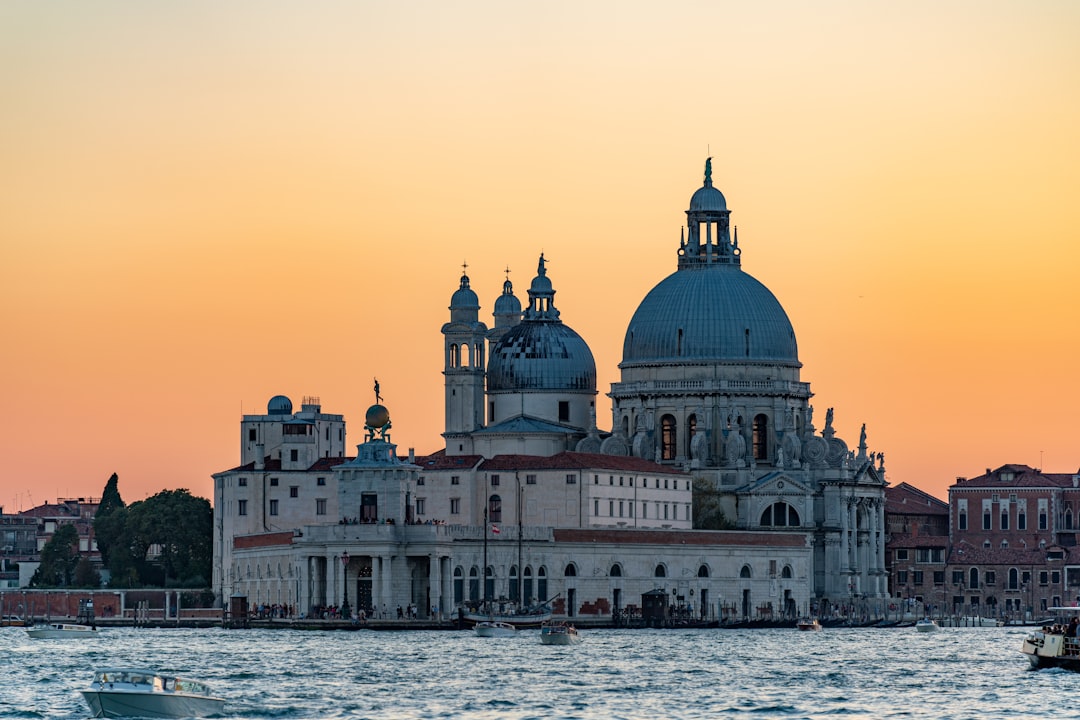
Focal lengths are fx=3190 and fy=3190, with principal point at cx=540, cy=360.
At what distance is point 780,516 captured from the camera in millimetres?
147625

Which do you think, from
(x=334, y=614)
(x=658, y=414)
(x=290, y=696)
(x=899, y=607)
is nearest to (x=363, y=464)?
(x=334, y=614)

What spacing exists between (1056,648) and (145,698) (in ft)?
102

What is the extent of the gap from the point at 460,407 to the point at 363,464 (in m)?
22.7

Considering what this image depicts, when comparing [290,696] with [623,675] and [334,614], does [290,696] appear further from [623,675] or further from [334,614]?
[334,614]

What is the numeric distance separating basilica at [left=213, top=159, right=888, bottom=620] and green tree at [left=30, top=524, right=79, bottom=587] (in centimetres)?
1537

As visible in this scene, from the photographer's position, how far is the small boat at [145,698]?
75.1 m

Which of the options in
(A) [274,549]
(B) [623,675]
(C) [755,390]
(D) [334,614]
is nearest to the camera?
(B) [623,675]

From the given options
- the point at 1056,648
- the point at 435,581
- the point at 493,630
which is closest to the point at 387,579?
the point at 435,581

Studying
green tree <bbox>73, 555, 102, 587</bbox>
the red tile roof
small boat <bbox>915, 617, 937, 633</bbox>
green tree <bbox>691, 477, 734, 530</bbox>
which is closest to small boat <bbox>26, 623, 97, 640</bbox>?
the red tile roof

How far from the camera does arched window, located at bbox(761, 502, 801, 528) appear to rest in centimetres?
14738

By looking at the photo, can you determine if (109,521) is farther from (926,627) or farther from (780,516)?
(926,627)

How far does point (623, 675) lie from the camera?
9169 centimetres

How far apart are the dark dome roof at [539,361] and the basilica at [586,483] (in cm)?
10

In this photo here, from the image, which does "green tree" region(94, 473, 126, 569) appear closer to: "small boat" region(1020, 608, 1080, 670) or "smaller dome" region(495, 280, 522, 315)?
"smaller dome" region(495, 280, 522, 315)
